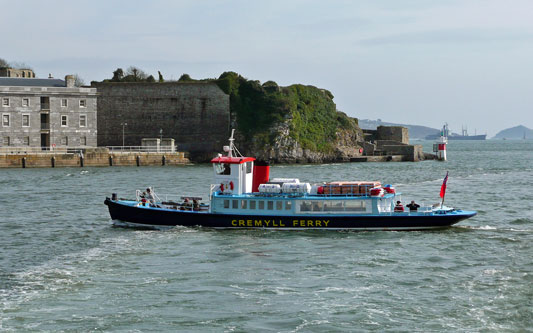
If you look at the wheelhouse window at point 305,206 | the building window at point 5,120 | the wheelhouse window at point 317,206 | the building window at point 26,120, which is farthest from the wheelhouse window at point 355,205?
the building window at point 5,120

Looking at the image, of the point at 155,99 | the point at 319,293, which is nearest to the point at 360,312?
the point at 319,293

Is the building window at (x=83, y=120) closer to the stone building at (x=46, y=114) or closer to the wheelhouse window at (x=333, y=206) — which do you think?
the stone building at (x=46, y=114)

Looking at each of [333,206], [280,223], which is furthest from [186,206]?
[333,206]

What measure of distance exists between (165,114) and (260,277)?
8632 centimetres

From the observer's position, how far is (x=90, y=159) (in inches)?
3625

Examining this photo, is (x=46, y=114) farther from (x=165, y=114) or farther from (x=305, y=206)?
(x=305, y=206)

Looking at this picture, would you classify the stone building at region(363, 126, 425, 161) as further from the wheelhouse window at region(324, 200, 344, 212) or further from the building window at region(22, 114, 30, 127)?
the wheelhouse window at region(324, 200, 344, 212)

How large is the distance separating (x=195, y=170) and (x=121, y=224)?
4569cm

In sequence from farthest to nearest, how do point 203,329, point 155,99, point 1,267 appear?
point 155,99 → point 1,267 → point 203,329

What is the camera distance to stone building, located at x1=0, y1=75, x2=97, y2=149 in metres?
97.8

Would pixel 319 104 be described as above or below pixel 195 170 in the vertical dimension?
above

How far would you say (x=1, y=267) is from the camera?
30.4 metres

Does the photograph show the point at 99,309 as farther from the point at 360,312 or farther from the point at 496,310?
the point at 496,310

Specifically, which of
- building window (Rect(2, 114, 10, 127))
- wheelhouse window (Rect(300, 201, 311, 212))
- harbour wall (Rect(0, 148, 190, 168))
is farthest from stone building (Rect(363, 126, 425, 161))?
wheelhouse window (Rect(300, 201, 311, 212))
